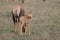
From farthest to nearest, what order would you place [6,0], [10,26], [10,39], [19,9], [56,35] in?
[6,0] → [10,26] → [19,9] → [56,35] → [10,39]

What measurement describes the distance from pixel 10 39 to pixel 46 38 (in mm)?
1199

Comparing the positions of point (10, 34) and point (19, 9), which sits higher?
point (19, 9)

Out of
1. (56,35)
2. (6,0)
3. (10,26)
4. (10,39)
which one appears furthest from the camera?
(6,0)

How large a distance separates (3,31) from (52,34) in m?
1.90

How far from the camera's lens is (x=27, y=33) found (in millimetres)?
8898

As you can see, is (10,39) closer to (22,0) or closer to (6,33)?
(6,33)

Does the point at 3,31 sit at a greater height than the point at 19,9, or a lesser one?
lesser

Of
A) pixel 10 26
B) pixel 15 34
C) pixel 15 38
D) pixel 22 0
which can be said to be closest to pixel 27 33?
pixel 15 34

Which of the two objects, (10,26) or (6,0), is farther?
(6,0)

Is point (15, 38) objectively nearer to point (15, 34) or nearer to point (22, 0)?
point (15, 34)

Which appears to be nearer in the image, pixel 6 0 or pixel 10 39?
pixel 10 39

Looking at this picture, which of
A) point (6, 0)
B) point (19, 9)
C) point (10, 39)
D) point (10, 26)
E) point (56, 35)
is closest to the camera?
point (10, 39)

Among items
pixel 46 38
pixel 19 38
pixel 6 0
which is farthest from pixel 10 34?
pixel 6 0

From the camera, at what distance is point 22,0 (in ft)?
71.7
